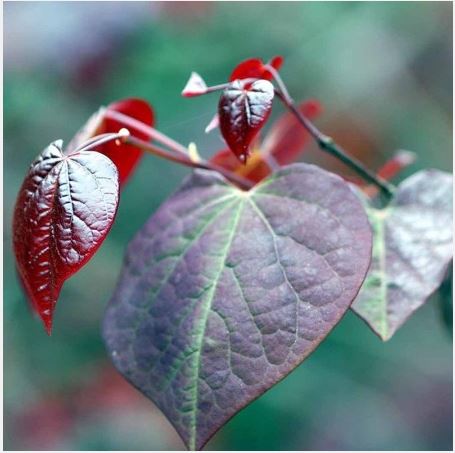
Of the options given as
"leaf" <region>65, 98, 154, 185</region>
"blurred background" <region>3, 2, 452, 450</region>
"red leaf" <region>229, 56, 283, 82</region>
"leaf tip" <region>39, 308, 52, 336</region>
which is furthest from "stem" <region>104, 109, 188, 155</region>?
"blurred background" <region>3, 2, 452, 450</region>

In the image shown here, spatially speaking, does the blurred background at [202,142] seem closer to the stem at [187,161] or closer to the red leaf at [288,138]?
the red leaf at [288,138]

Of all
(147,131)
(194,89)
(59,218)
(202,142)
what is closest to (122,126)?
(147,131)

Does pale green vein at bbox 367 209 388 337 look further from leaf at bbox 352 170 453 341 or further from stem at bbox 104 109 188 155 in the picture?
stem at bbox 104 109 188 155

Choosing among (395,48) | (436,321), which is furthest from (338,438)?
(395,48)

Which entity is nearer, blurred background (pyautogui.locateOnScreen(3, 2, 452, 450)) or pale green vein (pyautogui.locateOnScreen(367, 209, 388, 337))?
pale green vein (pyautogui.locateOnScreen(367, 209, 388, 337))

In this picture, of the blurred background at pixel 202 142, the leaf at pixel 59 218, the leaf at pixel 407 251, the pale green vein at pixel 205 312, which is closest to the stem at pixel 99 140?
the leaf at pixel 59 218

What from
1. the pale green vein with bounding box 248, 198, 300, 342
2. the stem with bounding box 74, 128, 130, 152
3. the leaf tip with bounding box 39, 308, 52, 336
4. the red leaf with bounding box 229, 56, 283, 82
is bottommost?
the pale green vein with bounding box 248, 198, 300, 342

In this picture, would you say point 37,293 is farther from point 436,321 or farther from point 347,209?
point 436,321
